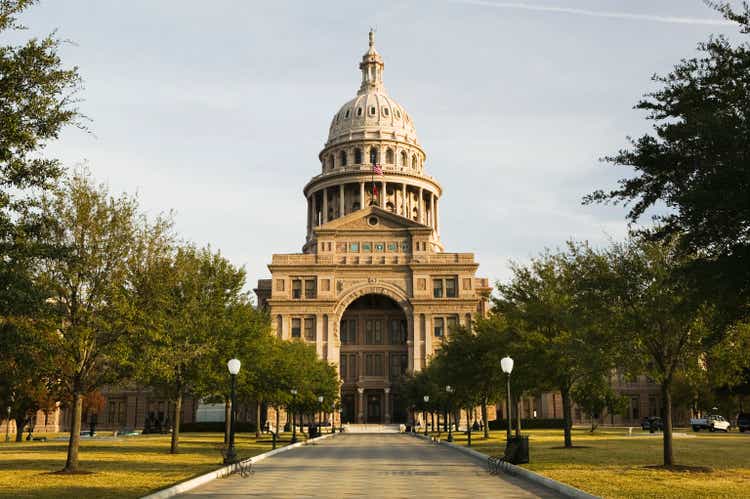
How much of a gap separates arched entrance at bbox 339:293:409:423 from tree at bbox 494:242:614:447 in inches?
2263

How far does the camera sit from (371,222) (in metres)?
102

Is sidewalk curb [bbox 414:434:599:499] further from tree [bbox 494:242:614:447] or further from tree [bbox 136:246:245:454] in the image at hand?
tree [bbox 136:246:245:454]

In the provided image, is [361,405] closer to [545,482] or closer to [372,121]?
[372,121]

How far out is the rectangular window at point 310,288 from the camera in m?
98.5

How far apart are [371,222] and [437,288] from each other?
12.5 metres

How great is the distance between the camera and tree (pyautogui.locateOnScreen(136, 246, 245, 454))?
34.0m

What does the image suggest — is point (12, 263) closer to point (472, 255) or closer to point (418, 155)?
point (472, 255)

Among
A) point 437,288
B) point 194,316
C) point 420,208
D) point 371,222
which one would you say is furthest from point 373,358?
point 194,316

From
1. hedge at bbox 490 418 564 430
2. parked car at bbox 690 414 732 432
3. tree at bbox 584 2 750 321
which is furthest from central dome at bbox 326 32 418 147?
tree at bbox 584 2 750 321

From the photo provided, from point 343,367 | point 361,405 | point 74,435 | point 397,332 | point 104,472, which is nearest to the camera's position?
point 104,472

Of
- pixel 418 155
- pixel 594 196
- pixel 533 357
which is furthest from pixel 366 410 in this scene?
pixel 594 196

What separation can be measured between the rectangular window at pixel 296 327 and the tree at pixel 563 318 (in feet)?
183

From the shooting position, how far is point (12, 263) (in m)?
18.2

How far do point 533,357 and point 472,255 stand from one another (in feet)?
200
